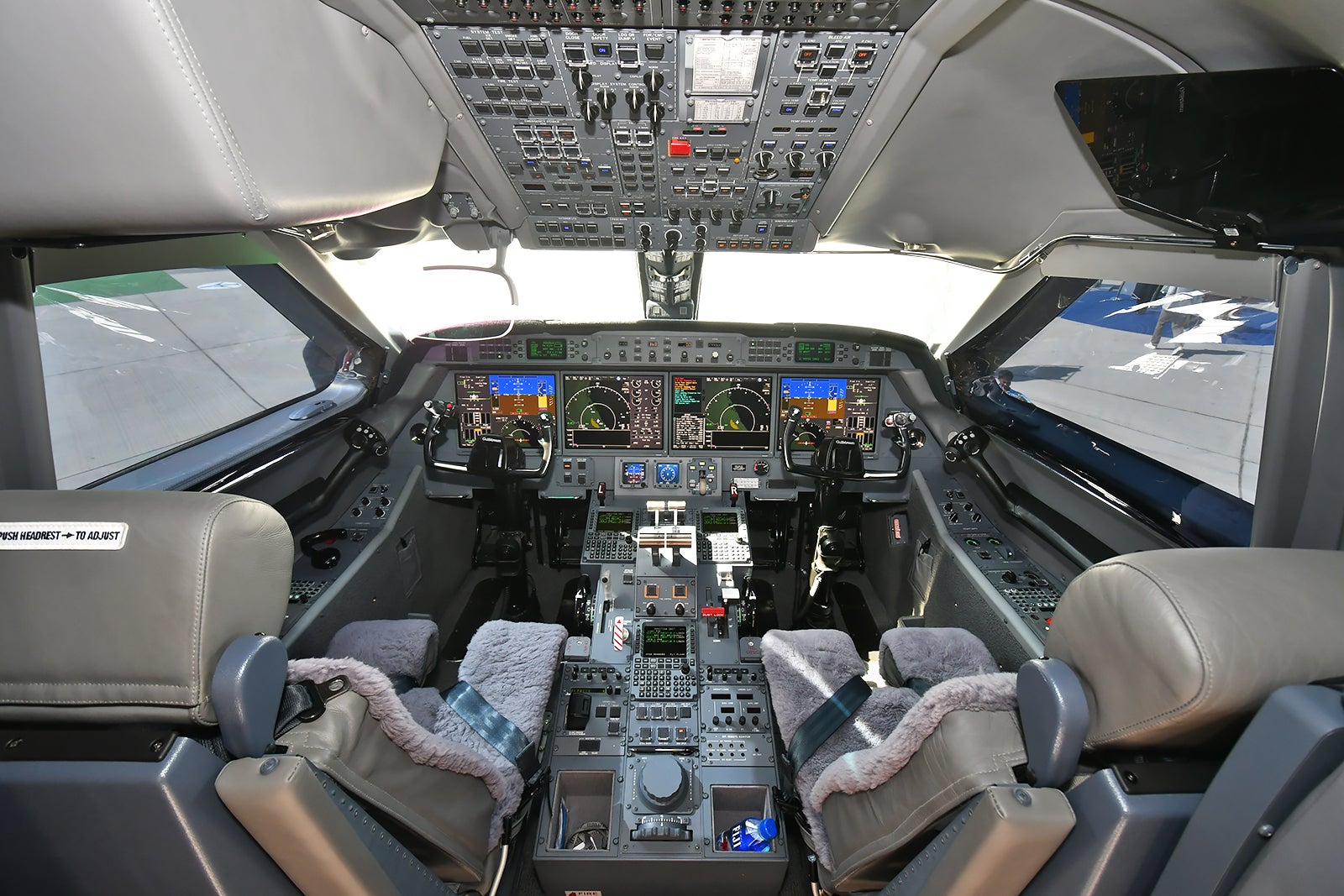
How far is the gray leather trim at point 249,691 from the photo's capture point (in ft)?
3.24

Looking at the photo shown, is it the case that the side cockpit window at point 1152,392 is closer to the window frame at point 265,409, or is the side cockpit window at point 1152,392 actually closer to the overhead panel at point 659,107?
the overhead panel at point 659,107

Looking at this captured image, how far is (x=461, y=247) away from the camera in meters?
2.95

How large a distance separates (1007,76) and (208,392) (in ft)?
10.1

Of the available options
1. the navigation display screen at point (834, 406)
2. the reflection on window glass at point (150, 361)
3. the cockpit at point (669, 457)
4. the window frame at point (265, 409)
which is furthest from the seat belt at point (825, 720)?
the reflection on window glass at point (150, 361)

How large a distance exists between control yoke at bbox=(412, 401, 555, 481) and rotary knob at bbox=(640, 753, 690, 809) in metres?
1.62

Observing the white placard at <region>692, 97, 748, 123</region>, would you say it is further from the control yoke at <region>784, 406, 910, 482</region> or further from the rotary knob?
the rotary knob

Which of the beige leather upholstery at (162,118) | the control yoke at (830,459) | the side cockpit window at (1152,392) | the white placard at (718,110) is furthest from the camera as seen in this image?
the control yoke at (830,459)

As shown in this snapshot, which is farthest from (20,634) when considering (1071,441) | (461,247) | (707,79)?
(1071,441)

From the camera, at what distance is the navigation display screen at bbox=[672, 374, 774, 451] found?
3465mm

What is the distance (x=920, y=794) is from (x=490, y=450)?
2.52 metres

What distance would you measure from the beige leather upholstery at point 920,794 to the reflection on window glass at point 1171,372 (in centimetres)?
124

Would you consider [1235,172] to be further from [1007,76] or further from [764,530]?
[764,530]

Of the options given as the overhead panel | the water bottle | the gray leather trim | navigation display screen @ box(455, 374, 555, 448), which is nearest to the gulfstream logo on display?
the gray leather trim

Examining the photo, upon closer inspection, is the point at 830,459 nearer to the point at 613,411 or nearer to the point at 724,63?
the point at 613,411
